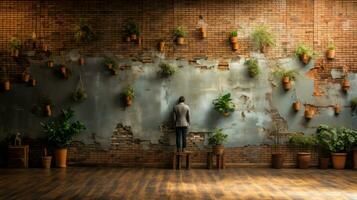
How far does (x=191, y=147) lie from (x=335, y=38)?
4.88 meters

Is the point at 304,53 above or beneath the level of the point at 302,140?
above

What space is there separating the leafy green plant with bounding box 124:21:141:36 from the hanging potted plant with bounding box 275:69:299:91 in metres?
3.88

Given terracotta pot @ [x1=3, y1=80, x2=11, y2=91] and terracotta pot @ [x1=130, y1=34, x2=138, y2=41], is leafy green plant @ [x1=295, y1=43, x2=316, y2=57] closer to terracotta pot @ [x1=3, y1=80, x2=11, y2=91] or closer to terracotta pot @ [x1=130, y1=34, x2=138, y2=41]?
terracotta pot @ [x1=130, y1=34, x2=138, y2=41]

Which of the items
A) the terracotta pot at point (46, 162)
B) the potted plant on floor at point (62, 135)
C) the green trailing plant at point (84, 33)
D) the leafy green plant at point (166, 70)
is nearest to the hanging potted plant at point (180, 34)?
the leafy green plant at point (166, 70)

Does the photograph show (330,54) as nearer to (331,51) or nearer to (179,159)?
(331,51)

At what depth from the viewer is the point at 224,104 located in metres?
13.6

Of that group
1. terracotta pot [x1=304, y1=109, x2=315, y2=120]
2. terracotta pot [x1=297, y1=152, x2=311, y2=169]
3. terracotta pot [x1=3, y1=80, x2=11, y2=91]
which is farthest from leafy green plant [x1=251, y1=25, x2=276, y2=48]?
terracotta pot [x1=3, y1=80, x2=11, y2=91]

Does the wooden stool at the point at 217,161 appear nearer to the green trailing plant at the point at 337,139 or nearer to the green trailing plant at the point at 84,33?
the green trailing plant at the point at 337,139

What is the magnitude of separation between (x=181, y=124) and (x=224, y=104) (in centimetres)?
127

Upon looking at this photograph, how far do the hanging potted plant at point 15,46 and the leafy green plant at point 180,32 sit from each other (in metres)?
4.22

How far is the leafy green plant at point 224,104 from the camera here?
1360 cm

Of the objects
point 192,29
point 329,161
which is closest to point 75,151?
point 192,29

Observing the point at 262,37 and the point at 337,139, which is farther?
the point at 262,37

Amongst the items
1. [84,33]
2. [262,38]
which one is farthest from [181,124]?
[84,33]
